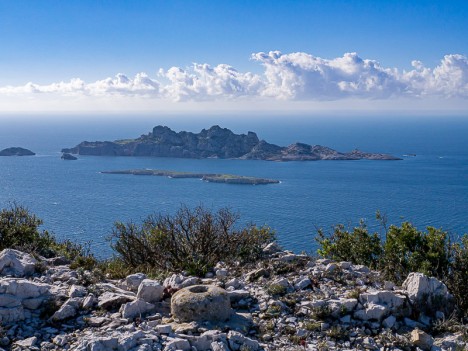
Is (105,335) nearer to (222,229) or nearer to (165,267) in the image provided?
(165,267)

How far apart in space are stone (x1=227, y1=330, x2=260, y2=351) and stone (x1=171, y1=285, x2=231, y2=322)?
94cm

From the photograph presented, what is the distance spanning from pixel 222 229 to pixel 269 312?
20.6 ft

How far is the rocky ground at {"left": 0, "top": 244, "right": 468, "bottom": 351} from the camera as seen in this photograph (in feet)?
28.6

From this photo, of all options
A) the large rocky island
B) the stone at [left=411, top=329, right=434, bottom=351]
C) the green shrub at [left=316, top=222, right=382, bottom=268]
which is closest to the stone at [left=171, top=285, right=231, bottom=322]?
the stone at [left=411, top=329, right=434, bottom=351]

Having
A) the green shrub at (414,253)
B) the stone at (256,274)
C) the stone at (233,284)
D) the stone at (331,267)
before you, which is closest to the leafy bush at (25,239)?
the stone at (233,284)

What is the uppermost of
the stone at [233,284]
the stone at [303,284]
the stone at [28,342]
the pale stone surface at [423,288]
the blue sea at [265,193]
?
the pale stone surface at [423,288]

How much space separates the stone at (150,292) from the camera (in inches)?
412

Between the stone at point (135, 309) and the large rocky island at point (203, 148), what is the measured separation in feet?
531

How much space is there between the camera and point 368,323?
9602 mm

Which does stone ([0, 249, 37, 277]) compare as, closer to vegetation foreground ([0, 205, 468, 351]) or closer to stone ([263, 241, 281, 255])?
vegetation foreground ([0, 205, 468, 351])

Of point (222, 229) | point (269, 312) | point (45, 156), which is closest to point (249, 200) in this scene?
point (222, 229)

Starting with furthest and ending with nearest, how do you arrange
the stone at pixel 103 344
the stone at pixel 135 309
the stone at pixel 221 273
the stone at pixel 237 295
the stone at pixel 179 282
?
the stone at pixel 221 273
the stone at pixel 179 282
the stone at pixel 237 295
the stone at pixel 135 309
the stone at pixel 103 344

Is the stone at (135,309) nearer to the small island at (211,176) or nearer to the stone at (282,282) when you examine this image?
the stone at (282,282)

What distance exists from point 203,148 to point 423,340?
587ft
